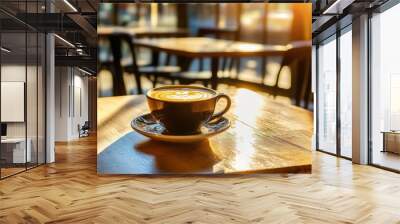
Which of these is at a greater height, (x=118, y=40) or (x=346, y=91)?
(x=118, y=40)

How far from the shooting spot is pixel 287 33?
6.19 m

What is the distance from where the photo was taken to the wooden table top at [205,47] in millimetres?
6102

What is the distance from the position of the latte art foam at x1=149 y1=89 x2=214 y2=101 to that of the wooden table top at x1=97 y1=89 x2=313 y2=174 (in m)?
0.26

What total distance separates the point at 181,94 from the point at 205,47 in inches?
33.8

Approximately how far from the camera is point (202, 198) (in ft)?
14.8

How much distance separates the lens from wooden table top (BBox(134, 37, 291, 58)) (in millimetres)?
6102

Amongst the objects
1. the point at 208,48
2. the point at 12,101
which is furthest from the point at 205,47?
the point at 12,101

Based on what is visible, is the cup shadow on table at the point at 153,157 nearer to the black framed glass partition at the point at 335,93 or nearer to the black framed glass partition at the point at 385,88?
the black framed glass partition at the point at 385,88

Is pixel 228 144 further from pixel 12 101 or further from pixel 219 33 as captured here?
pixel 12 101

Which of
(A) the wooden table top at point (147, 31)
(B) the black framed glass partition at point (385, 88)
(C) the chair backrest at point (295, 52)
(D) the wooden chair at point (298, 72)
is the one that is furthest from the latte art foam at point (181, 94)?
(B) the black framed glass partition at point (385, 88)

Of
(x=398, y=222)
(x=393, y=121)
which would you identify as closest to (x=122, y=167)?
(x=398, y=222)

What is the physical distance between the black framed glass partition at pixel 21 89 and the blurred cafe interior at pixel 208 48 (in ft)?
4.74

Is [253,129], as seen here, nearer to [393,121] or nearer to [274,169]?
[274,169]

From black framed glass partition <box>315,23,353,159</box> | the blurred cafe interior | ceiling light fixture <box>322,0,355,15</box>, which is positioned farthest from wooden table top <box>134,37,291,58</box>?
black framed glass partition <box>315,23,353,159</box>
